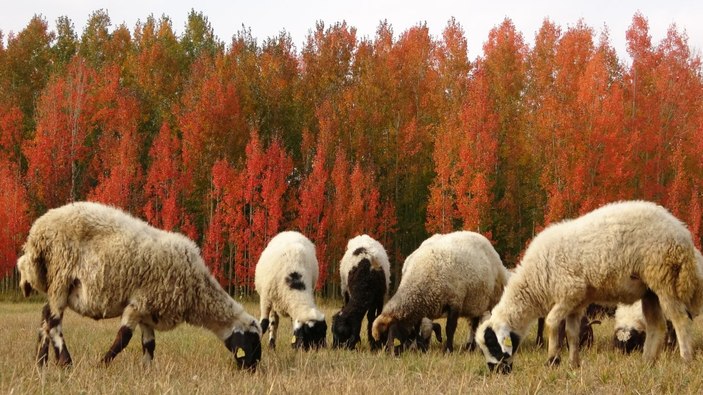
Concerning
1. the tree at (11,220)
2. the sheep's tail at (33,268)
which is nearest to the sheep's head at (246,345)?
the sheep's tail at (33,268)

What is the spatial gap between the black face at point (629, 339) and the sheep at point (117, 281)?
5.87 m

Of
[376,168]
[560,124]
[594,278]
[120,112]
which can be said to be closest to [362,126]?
[376,168]

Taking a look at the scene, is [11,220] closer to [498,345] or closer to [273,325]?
[273,325]

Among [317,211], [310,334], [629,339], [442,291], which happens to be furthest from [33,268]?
[317,211]

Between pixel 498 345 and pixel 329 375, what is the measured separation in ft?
8.42

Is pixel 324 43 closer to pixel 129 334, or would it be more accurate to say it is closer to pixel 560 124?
pixel 560 124

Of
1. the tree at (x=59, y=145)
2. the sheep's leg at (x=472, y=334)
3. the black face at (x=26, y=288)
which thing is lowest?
the sheep's leg at (x=472, y=334)

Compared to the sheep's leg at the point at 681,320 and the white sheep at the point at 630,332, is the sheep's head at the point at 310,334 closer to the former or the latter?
the white sheep at the point at 630,332

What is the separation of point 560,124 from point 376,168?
9180 mm

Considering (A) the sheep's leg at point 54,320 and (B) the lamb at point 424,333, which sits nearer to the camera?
(A) the sheep's leg at point 54,320

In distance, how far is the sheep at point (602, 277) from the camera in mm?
7488

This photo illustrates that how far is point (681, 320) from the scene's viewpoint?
7477 mm

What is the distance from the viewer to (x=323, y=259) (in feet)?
89.7

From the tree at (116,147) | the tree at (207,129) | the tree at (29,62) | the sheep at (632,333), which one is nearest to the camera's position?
the sheep at (632,333)
